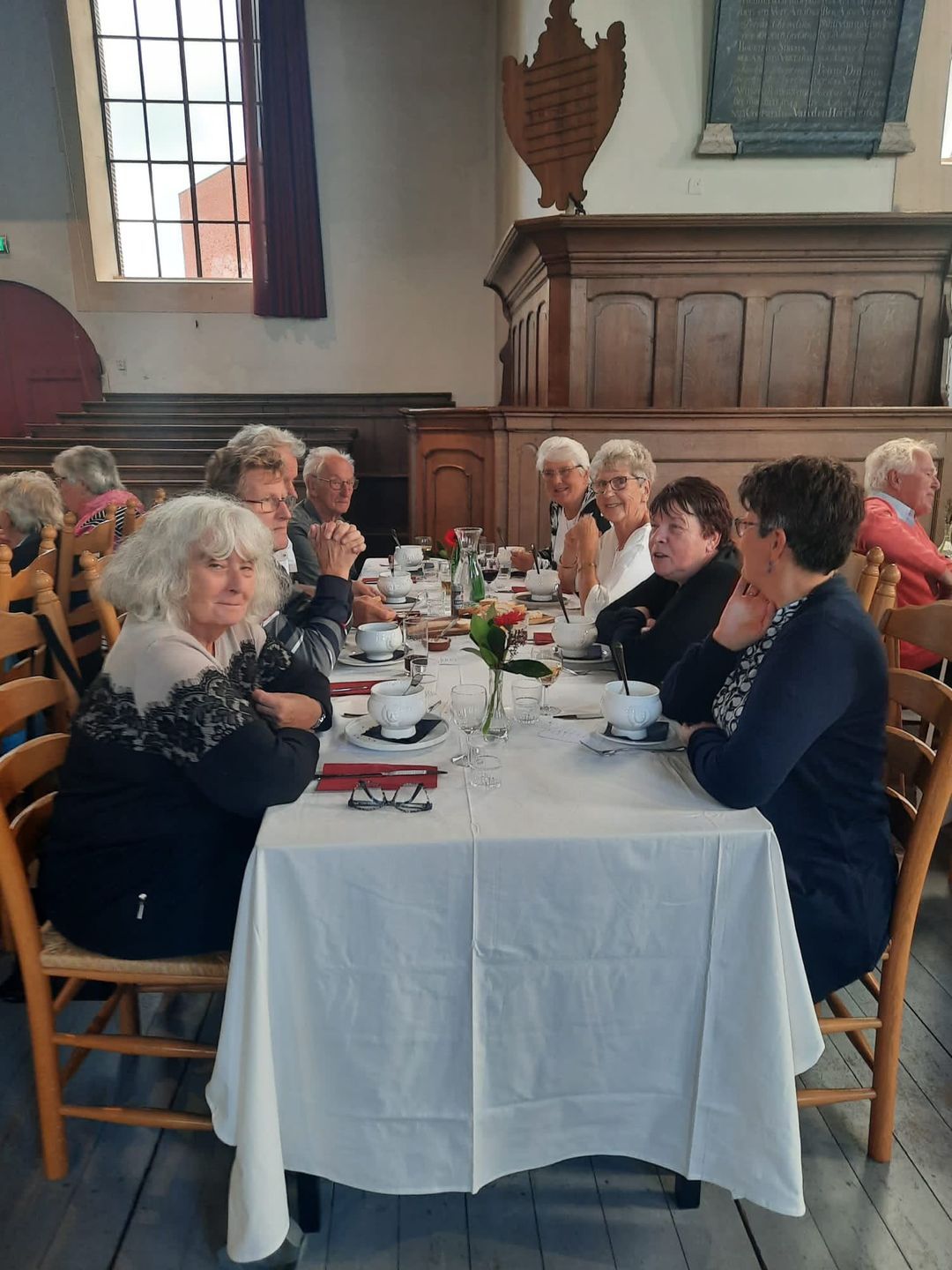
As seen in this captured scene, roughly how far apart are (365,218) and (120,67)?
279 cm

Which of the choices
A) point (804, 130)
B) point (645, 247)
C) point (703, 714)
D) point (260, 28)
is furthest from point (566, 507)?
point (260, 28)

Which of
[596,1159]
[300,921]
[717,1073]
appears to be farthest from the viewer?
[596,1159]

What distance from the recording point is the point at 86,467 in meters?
3.76

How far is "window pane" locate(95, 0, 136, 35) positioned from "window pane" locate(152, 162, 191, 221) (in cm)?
115

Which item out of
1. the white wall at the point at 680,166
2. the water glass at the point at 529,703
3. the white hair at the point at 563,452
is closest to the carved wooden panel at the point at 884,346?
the white wall at the point at 680,166

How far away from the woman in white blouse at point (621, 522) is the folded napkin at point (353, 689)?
36.4 inches

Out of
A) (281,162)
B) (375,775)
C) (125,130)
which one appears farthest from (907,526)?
(125,130)

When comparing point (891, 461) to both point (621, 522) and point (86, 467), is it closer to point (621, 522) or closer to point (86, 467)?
point (621, 522)

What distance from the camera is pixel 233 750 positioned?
1.23m

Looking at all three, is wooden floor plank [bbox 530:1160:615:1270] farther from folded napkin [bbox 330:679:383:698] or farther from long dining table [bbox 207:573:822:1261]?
folded napkin [bbox 330:679:383:698]

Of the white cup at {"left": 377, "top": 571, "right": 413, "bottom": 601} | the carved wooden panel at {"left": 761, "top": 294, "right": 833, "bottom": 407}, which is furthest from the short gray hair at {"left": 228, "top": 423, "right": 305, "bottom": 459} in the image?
the carved wooden panel at {"left": 761, "top": 294, "right": 833, "bottom": 407}

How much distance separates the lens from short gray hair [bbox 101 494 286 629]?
138cm

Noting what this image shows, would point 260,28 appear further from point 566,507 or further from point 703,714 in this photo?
point 703,714

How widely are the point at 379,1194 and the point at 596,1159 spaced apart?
1.28 feet
